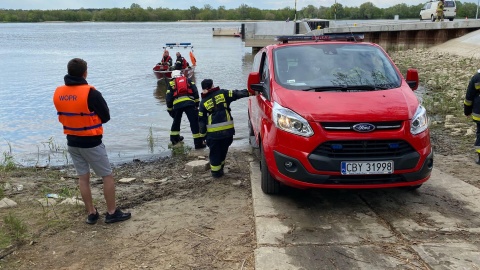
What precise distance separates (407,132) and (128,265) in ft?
9.96

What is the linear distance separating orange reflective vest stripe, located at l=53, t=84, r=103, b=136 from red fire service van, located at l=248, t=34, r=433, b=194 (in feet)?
6.34

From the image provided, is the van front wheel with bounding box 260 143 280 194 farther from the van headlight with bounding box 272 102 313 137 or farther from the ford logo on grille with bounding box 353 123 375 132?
the ford logo on grille with bounding box 353 123 375 132

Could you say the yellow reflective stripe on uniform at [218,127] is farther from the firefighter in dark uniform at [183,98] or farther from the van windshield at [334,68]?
the firefighter in dark uniform at [183,98]

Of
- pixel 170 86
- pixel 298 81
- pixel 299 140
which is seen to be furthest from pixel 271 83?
pixel 170 86

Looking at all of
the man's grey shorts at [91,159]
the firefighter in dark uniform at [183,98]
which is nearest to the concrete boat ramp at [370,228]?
the man's grey shorts at [91,159]

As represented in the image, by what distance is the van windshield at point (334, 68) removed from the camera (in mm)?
5363

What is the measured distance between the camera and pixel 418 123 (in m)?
4.79

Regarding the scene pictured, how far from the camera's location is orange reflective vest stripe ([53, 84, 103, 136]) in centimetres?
467

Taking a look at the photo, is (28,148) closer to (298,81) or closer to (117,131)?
(117,131)

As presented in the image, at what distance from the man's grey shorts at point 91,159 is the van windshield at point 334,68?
225 centimetres

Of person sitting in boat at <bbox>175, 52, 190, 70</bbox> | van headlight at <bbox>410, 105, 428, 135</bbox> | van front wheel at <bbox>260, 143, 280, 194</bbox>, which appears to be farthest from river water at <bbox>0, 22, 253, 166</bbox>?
van headlight at <bbox>410, 105, 428, 135</bbox>

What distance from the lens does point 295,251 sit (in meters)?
4.05

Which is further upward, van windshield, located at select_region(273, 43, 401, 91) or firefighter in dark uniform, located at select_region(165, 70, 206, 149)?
van windshield, located at select_region(273, 43, 401, 91)

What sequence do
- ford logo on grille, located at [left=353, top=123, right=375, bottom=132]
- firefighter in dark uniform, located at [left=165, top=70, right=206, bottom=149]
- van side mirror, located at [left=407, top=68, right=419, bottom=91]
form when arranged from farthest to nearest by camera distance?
firefighter in dark uniform, located at [left=165, top=70, right=206, bottom=149], van side mirror, located at [left=407, top=68, right=419, bottom=91], ford logo on grille, located at [left=353, top=123, right=375, bottom=132]
